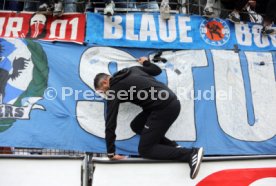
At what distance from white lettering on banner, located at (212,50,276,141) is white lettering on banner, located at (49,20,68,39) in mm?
2330

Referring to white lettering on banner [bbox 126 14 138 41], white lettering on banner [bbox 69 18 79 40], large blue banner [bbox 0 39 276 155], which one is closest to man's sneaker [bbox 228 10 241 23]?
large blue banner [bbox 0 39 276 155]

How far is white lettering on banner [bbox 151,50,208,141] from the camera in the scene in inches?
204

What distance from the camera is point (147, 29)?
574cm

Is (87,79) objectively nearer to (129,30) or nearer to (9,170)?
(129,30)

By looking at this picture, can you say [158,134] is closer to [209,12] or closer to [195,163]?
[195,163]

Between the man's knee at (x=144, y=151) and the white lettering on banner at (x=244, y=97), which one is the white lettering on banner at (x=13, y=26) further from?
the white lettering on banner at (x=244, y=97)

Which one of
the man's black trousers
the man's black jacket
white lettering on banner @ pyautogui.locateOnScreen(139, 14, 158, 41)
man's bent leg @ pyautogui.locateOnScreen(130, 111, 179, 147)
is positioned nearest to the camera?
the man's black trousers

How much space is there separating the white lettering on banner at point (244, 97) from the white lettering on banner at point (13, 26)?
3.02 metres

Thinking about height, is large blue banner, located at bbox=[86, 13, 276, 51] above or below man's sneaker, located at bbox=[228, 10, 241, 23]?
below

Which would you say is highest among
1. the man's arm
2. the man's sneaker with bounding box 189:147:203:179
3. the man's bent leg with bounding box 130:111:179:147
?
the man's arm

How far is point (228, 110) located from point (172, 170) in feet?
5.99

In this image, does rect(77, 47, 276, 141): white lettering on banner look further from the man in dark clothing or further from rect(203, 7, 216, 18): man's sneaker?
rect(203, 7, 216, 18): man's sneaker

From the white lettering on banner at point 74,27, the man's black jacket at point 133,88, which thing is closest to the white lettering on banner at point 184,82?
the man's black jacket at point 133,88

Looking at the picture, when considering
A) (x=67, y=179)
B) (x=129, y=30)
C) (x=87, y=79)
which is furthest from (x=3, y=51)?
(x=67, y=179)
